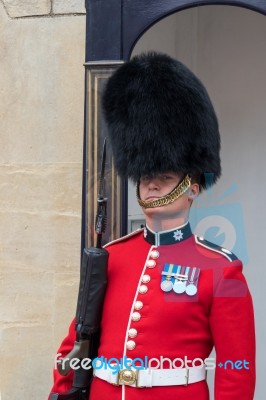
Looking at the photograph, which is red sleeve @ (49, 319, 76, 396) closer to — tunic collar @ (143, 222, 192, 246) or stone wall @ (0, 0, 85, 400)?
tunic collar @ (143, 222, 192, 246)

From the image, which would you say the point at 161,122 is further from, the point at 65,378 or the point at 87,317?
the point at 65,378

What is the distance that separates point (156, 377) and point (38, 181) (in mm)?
1364

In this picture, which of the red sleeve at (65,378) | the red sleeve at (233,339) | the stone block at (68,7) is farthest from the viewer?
the stone block at (68,7)

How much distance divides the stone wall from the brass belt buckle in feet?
3.64

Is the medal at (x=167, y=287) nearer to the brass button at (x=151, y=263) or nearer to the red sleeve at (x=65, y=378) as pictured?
the brass button at (x=151, y=263)

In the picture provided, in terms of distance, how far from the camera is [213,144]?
2.31 meters

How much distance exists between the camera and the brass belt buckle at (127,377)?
213cm

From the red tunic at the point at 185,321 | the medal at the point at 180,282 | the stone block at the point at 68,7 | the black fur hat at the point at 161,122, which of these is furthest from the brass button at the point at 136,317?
the stone block at the point at 68,7

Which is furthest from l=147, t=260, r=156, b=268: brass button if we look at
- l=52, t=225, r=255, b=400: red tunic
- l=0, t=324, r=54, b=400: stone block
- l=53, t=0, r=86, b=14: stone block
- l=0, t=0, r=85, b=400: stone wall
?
l=53, t=0, r=86, b=14: stone block

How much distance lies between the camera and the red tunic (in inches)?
82.0

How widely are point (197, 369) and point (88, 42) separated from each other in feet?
4.38

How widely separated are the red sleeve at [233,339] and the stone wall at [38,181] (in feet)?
4.01

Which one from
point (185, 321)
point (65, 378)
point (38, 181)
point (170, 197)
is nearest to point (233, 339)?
point (185, 321)

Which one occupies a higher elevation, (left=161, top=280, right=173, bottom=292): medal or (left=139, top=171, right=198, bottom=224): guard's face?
(left=139, top=171, right=198, bottom=224): guard's face
